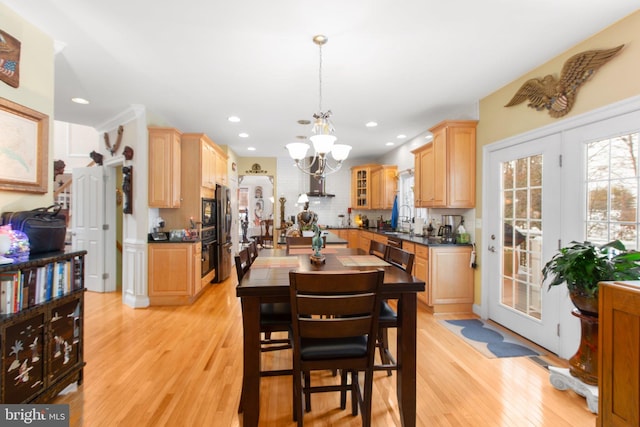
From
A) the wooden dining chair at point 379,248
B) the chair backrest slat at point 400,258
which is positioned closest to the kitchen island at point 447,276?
the wooden dining chair at point 379,248

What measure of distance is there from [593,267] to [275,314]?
203cm

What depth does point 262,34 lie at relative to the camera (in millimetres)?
2309

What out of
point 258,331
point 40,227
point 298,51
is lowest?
point 258,331

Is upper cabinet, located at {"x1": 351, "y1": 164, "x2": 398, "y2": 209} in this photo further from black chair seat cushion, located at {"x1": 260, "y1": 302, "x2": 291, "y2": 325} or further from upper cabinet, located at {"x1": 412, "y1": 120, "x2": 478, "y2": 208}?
black chair seat cushion, located at {"x1": 260, "y1": 302, "x2": 291, "y2": 325}

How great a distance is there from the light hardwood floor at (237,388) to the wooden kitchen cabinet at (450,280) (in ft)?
1.95

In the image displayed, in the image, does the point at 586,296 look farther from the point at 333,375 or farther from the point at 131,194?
the point at 131,194

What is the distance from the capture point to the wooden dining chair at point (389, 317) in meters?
1.85

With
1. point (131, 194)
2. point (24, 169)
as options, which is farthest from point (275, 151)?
point (24, 169)

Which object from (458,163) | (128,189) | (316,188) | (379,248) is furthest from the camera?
(316,188)

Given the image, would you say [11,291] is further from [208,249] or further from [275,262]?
[208,249]

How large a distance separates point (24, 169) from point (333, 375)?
2.66m

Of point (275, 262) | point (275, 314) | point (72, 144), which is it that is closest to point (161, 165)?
point (275, 262)

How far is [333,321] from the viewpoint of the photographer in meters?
1.50

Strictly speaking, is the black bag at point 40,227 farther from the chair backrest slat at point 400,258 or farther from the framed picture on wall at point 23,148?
the chair backrest slat at point 400,258
